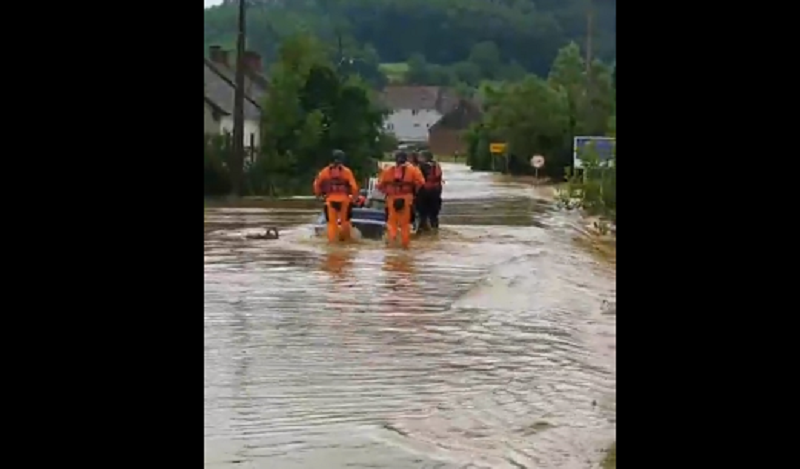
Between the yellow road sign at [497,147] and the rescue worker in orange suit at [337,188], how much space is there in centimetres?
40

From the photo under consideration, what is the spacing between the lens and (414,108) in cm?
281

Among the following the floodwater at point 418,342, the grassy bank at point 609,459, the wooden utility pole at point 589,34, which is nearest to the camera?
the grassy bank at point 609,459

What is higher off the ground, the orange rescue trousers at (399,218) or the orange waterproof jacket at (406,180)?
the orange waterproof jacket at (406,180)

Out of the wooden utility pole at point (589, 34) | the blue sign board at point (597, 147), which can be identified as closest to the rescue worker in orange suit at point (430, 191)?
the blue sign board at point (597, 147)

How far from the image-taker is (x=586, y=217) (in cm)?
275

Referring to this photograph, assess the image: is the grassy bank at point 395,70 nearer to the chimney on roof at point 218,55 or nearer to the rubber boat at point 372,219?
the rubber boat at point 372,219

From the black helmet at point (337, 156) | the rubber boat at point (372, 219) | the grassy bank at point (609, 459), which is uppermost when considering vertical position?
the black helmet at point (337, 156)

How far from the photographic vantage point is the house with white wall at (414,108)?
2.75 meters

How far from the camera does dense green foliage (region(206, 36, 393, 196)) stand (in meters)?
2.72

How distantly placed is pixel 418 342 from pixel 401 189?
1.38ft

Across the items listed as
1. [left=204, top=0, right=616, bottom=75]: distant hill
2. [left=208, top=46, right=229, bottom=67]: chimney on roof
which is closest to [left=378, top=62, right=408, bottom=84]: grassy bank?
[left=204, top=0, right=616, bottom=75]: distant hill
